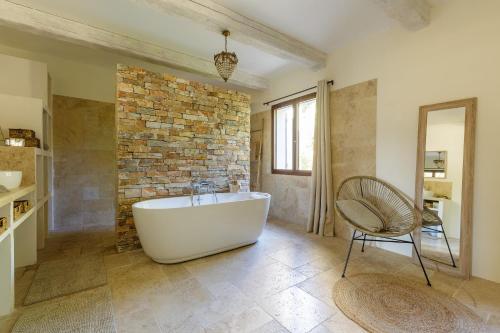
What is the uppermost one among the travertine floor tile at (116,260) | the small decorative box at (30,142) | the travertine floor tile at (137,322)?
the small decorative box at (30,142)

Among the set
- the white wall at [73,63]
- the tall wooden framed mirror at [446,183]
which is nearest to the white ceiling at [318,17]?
the tall wooden framed mirror at [446,183]

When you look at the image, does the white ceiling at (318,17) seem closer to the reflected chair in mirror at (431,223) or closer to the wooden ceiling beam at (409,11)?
the wooden ceiling beam at (409,11)

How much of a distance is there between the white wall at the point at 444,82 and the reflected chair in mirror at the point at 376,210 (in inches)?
6.7

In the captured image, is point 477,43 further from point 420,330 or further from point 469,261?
point 420,330

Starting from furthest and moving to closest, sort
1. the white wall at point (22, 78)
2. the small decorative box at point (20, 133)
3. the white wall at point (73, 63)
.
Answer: the white wall at point (73, 63) < the white wall at point (22, 78) < the small decorative box at point (20, 133)

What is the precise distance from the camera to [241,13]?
238cm

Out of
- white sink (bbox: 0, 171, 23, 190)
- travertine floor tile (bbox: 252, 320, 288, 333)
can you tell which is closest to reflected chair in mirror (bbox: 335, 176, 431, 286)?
travertine floor tile (bbox: 252, 320, 288, 333)

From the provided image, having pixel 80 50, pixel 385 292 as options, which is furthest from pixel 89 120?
pixel 385 292

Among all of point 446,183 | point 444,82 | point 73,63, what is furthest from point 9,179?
point 444,82

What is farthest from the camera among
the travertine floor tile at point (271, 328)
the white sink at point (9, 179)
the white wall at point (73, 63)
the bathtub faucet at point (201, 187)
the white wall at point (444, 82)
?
the bathtub faucet at point (201, 187)

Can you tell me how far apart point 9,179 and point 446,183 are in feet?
12.8

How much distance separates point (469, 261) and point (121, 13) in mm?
4278

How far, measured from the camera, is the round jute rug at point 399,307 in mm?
1476

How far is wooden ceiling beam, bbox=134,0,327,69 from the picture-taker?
2072 mm
